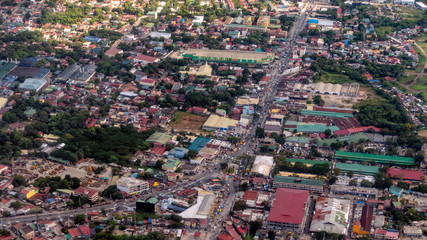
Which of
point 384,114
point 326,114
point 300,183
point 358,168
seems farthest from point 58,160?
point 384,114

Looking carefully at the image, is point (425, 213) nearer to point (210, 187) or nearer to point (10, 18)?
point (210, 187)

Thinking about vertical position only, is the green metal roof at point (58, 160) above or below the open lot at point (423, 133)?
below

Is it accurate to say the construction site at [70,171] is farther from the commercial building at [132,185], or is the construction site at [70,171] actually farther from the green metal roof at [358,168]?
the green metal roof at [358,168]

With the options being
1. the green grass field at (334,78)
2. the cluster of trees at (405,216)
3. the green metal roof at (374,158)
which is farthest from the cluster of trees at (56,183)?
the green grass field at (334,78)

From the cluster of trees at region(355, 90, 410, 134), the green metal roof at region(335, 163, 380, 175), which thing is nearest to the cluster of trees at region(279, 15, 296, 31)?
the cluster of trees at region(355, 90, 410, 134)

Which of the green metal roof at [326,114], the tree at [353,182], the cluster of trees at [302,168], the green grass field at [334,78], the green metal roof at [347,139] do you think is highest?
the green grass field at [334,78]

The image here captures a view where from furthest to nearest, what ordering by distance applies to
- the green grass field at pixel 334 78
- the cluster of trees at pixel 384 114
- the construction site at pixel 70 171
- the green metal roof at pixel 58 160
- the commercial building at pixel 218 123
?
the green grass field at pixel 334 78 → the commercial building at pixel 218 123 → the cluster of trees at pixel 384 114 → the green metal roof at pixel 58 160 → the construction site at pixel 70 171

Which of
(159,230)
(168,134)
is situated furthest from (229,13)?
(159,230)

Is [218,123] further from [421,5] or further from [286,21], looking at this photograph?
[421,5]
